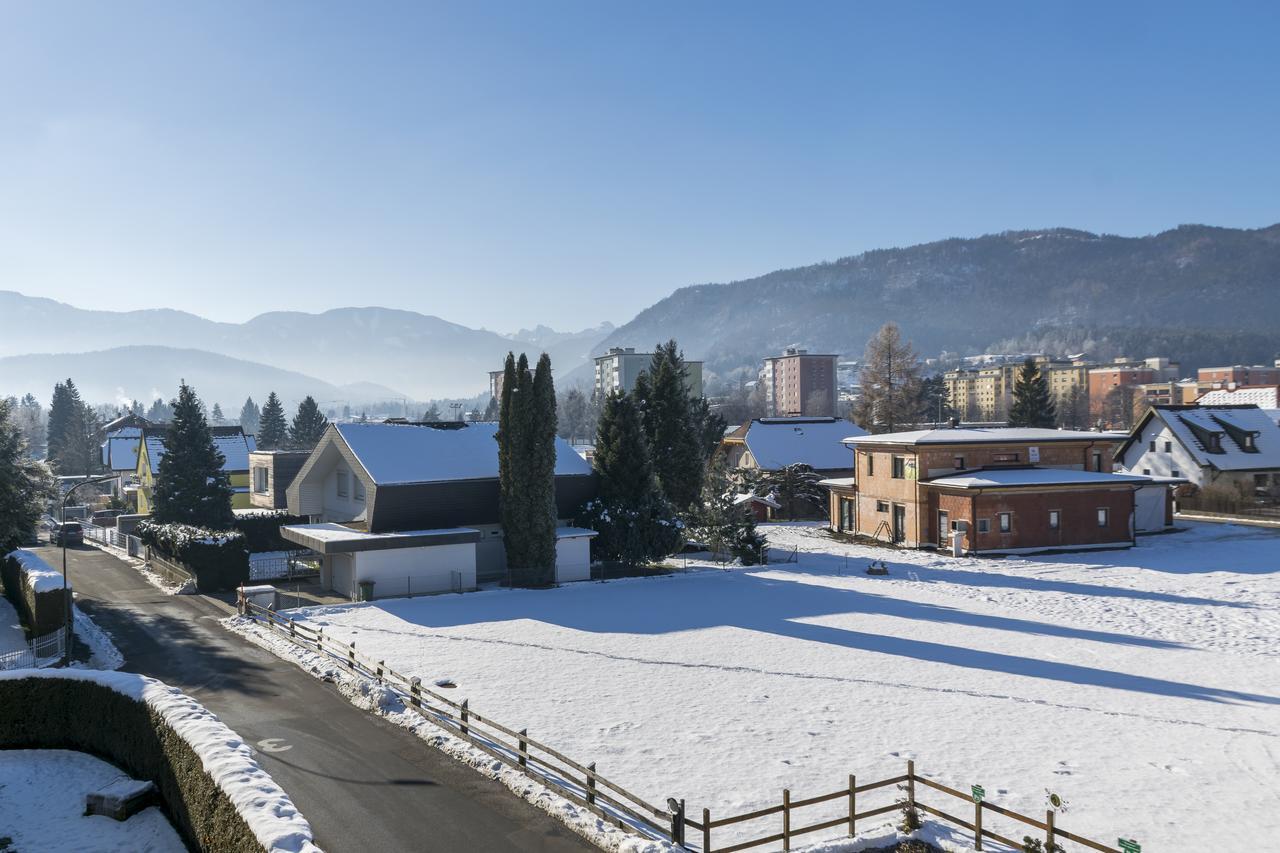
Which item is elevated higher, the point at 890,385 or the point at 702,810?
the point at 890,385

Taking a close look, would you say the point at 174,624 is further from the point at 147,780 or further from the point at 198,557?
the point at 147,780

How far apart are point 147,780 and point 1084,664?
24.4 metres

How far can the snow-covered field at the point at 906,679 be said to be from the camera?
53.9 ft

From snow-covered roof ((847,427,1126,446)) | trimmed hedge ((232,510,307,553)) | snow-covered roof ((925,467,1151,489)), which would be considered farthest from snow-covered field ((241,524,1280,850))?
trimmed hedge ((232,510,307,553))

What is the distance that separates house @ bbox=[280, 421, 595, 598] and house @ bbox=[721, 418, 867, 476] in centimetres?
2695

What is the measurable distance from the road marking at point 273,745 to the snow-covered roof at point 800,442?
5196 cm

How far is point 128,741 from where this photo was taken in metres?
18.2

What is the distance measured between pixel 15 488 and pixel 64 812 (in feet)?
96.0

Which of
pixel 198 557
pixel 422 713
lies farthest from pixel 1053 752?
pixel 198 557

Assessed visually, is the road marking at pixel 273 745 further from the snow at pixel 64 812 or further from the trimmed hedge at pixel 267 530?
the trimmed hedge at pixel 267 530

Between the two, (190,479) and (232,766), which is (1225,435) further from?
(190,479)

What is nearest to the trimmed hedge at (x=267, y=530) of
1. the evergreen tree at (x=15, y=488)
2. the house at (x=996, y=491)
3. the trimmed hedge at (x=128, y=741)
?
the evergreen tree at (x=15, y=488)

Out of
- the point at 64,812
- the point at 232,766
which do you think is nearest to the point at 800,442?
the point at 64,812

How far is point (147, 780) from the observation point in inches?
687
